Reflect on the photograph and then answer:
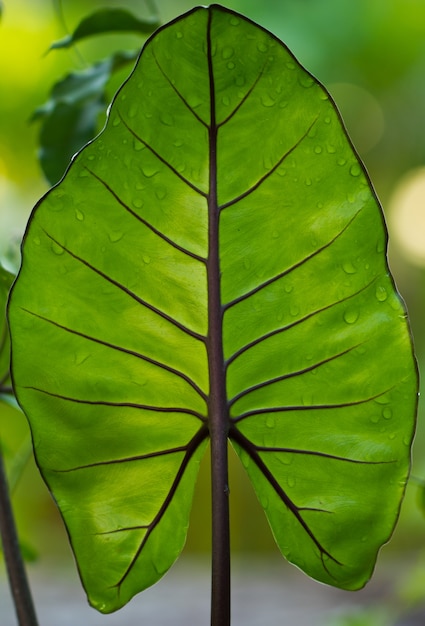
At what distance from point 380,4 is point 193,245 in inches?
139

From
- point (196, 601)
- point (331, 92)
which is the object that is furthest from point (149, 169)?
point (331, 92)

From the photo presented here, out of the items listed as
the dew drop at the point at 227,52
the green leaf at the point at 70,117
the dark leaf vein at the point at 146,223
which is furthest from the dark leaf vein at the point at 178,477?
the green leaf at the point at 70,117

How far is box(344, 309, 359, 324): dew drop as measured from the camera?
0.36m

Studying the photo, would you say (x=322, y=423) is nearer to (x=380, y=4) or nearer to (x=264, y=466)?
(x=264, y=466)

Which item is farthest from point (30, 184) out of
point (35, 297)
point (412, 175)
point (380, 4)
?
point (35, 297)

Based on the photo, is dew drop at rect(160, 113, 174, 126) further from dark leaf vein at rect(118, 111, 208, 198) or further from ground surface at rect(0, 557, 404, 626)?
ground surface at rect(0, 557, 404, 626)

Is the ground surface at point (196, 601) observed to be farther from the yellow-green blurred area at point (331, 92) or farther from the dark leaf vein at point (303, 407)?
the dark leaf vein at point (303, 407)

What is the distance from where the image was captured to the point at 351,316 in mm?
361

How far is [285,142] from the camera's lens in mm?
344

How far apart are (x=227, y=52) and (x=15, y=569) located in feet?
1.23

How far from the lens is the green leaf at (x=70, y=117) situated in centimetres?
64

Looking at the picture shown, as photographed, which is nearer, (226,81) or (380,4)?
(226,81)

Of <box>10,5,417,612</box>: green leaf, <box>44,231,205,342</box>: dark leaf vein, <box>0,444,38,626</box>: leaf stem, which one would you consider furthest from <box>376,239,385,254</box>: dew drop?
<box>0,444,38,626</box>: leaf stem

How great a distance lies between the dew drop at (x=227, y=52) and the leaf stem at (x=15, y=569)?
0.35 meters
